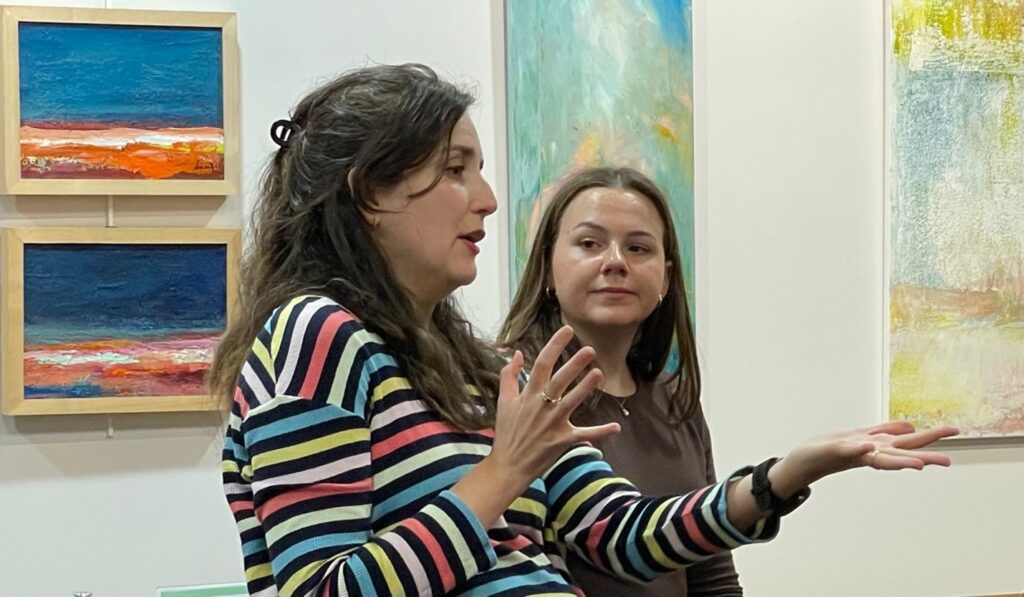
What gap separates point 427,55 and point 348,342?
171 centimetres

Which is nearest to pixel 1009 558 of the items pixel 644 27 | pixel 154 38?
pixel 644 27

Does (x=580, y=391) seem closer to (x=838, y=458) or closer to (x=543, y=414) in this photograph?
(x=543, y=414)

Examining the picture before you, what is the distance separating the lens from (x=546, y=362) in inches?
45.8

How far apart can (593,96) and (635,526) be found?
59.9 inches

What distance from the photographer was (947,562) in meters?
3.05

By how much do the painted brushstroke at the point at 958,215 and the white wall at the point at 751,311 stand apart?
0.21 ft

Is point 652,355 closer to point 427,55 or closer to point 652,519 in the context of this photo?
point 652,519

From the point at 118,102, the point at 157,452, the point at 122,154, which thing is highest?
the point at 118,102

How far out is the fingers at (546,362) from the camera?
116 centimetres

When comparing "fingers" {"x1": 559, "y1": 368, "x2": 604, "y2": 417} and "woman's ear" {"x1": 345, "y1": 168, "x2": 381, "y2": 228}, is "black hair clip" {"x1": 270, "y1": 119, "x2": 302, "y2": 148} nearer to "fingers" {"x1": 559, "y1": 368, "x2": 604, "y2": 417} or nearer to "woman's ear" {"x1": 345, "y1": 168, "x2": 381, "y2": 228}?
"woman's ear" {"x1": 345, "y1": 168, "x2": 381, "y2": 228}

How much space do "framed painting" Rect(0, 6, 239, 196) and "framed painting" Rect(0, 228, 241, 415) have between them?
11 cm

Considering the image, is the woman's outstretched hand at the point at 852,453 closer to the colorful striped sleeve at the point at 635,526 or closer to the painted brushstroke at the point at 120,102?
the colorful striped sleeve at the point at 635,526

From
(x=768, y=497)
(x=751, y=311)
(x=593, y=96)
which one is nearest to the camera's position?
(x=768, y=497)

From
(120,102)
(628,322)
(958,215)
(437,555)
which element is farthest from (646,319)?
(958,215)
